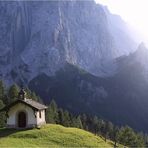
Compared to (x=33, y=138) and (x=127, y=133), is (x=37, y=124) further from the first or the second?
(x=127, y=133)

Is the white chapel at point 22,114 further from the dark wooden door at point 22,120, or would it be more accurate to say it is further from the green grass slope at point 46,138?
the green grass slope at point 46,138

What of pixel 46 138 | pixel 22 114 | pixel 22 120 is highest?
pixel 22 114

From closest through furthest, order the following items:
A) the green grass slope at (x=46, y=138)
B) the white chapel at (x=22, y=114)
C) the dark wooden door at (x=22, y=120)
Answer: the green grass slope at (x=46, y=138)
the white chapel at (x=22, y=114)
the dark wooden door at (x=22, y=120)

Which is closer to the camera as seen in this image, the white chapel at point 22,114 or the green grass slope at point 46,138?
the green grass slope at point 46,138

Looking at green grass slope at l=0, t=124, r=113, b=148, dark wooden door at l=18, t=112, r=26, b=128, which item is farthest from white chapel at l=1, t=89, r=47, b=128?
green grass slope at l=0, t=124, r=113, b=148

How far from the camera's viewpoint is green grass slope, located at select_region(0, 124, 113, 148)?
6438 centimetres

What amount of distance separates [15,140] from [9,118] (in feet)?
49.0

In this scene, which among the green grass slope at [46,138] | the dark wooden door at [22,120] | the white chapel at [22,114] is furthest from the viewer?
the dark wooden door at [22,120]

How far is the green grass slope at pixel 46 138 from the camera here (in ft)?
211

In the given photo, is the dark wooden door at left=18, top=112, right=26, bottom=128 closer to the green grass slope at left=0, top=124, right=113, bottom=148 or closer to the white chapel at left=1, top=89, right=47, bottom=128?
the white chapel at left=1, top=89, right=47, bottom=128

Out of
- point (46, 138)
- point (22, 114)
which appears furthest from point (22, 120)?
point (46, 138)

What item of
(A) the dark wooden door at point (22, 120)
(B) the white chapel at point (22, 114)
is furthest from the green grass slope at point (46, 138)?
(A) the dark wooden door at point (22, 120)

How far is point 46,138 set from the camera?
69375 millimetres

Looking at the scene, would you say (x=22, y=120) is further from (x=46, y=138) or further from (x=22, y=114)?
(x=46, y=138)
